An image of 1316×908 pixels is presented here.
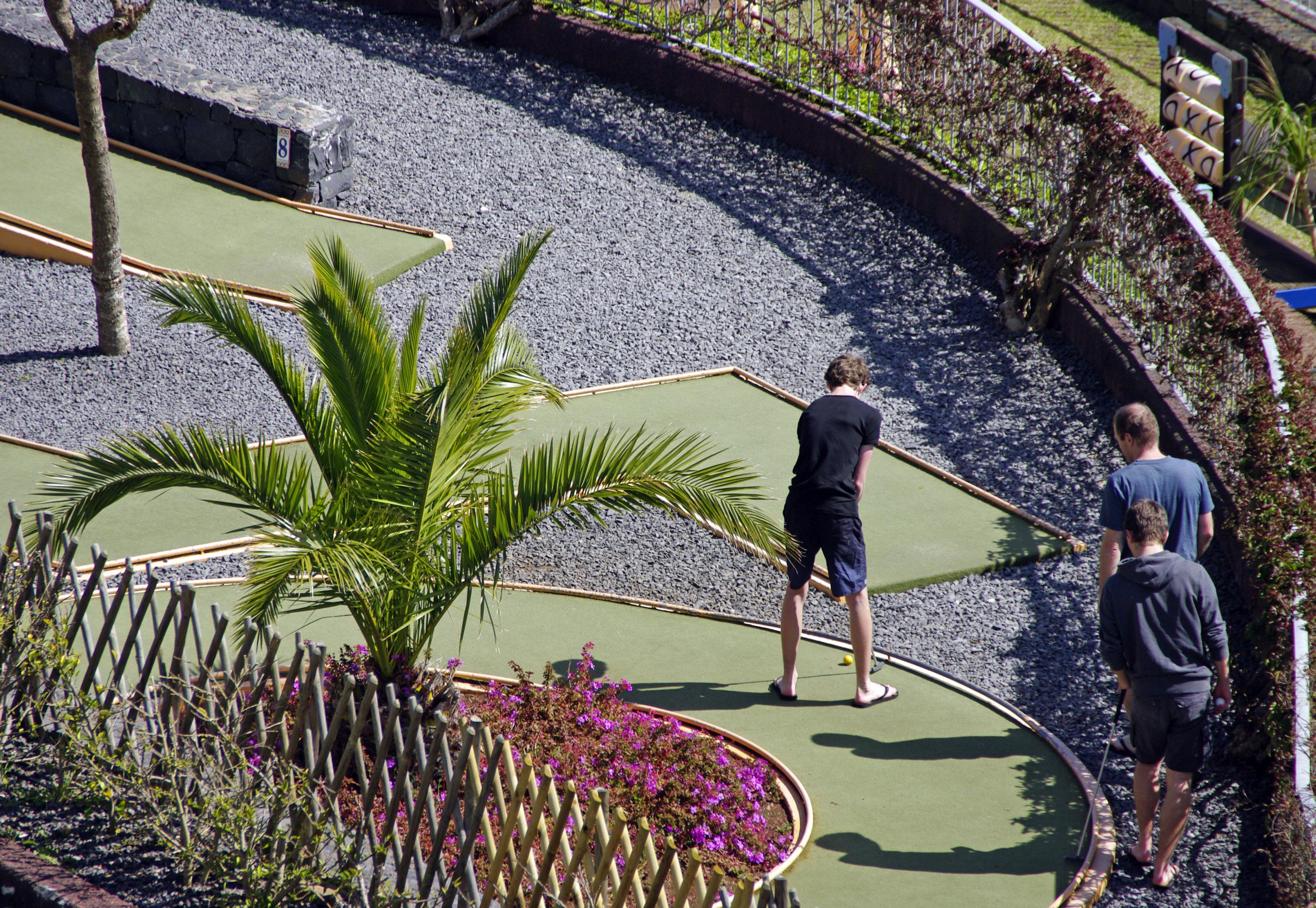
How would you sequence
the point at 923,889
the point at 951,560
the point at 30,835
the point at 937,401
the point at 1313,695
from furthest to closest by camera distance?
the point at 937,401 < the point at 951,560 < the point at 1313,695 < the point at 923,889 < the point at 30,835

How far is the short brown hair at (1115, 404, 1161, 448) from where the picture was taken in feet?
15.8

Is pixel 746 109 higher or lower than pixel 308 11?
lower

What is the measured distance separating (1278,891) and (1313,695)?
33.2 inches

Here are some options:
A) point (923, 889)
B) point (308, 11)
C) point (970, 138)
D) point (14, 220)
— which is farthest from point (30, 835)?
→ point (308, 11)

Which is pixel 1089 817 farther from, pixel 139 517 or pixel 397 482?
pixel 139 517

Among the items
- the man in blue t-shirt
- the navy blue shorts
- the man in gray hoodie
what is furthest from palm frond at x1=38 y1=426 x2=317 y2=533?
the man in blue t-shirt

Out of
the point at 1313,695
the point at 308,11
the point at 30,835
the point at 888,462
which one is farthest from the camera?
the point at 308,11

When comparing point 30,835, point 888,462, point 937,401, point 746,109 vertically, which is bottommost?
point 30,835

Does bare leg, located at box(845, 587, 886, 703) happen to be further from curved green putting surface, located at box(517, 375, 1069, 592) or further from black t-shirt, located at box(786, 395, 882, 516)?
curved green putting surface, located at box(517, 375, 1069, 592)

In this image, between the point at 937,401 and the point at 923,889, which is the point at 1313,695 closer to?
the point at 923,889

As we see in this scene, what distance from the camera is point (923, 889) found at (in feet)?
14.2

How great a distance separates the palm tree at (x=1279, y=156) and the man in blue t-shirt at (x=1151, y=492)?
4631 mm

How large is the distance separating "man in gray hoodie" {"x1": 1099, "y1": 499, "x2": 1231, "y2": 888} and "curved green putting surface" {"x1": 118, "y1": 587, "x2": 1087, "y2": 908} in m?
0.47

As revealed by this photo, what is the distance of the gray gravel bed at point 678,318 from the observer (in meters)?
5.96
